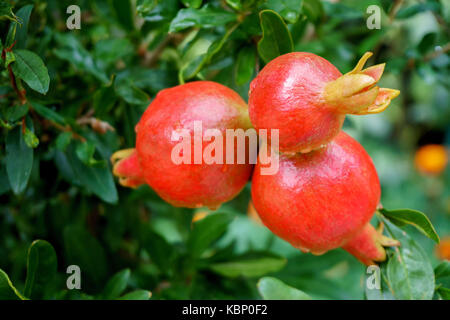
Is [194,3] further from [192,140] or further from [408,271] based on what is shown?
[408,271]

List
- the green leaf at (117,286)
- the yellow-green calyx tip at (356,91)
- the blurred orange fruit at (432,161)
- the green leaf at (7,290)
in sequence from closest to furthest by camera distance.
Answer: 1. the yellow-green calyx tip at (356,91)
2. the green leaf at (7,290)
3. the green leaf at (117,286)
4. the blurred orange fruit at (432,161)

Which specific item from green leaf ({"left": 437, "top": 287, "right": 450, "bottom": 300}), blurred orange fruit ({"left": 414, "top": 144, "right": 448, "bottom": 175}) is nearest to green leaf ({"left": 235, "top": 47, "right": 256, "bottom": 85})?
green leaf ({"left": 437, "top": 287, "right": 450, "bottom": 300})

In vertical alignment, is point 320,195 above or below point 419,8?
below

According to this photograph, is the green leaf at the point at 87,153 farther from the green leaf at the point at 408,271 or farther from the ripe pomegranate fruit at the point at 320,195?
the green leaf at the point at 408,271

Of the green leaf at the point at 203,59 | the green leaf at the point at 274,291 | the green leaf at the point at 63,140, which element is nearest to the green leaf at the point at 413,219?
the green leaf at the point at 274,291

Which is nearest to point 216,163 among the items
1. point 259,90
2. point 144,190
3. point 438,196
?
point 259,90

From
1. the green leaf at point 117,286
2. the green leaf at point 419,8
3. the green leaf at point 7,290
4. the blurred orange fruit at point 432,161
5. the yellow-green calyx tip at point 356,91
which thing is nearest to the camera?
the yellow-green calyx tip at point 356,91

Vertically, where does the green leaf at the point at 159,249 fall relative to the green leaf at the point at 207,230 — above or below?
below

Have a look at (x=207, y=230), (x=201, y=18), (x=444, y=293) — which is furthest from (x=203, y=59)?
(x=444, y=293)
